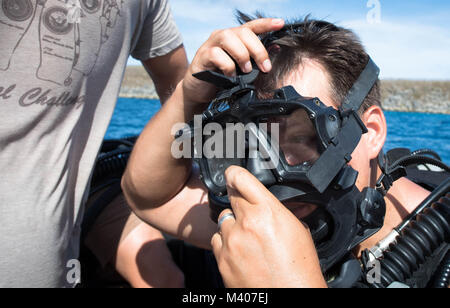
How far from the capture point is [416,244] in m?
1.22

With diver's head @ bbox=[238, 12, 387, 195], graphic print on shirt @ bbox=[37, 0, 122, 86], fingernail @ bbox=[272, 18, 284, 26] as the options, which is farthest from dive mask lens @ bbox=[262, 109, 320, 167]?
graphic print on shirt @ bbox=[37, 0, 122, 86]

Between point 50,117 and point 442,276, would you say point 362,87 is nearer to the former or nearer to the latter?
point 442,276

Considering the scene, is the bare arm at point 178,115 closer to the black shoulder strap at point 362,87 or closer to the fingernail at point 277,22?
the fingernail at point 277,22

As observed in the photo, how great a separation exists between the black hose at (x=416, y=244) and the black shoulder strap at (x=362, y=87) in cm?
54

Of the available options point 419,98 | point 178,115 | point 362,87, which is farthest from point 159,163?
point 419,98

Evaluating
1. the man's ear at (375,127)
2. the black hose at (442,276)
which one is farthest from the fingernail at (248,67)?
the black hose at (442,276)

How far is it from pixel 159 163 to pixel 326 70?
0.82 m

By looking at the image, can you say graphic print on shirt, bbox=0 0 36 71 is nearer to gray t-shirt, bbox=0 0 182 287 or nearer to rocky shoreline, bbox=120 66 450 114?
gray t-shirt, bbox=0 0 182 287

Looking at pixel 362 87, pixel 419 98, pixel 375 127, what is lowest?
pixel 419 98

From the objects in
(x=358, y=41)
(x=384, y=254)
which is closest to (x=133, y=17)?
(x=358, y=41)

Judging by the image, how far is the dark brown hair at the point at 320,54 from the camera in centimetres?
124

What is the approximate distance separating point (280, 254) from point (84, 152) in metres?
1.07

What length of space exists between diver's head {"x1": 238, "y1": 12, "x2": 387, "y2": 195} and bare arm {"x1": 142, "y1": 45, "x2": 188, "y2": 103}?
844 mm

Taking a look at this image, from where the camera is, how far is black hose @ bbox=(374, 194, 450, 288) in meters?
1.19
